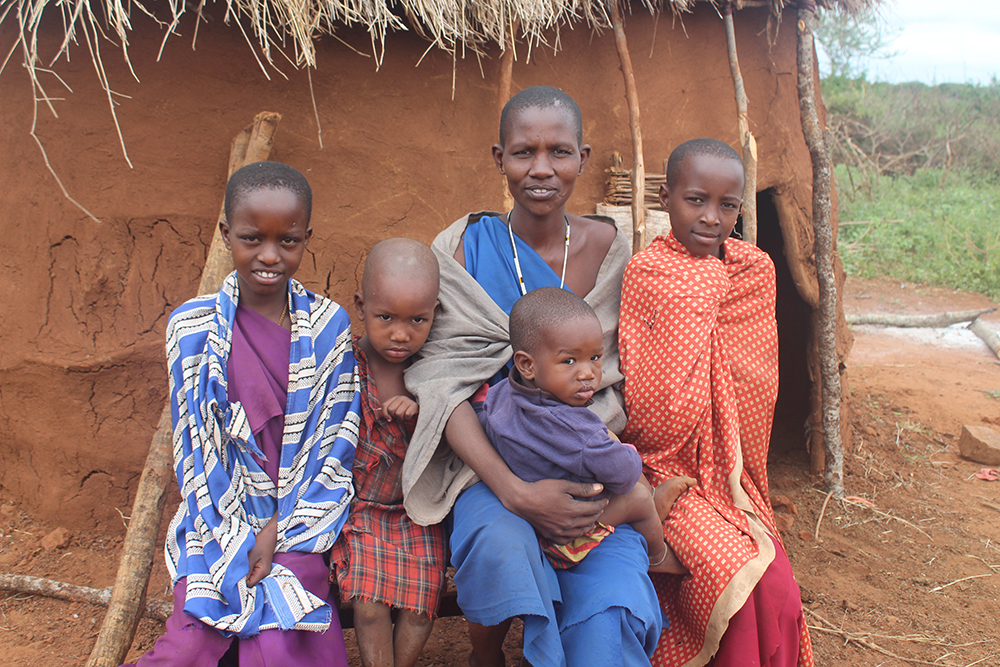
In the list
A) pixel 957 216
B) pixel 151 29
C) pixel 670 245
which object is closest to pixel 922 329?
pixel 957 216

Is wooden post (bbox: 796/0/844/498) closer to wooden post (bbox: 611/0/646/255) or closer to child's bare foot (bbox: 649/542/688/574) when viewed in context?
wooden post (bbox: 611/0/646/255)

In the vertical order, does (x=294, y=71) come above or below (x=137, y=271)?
above

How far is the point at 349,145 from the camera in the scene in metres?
3.26

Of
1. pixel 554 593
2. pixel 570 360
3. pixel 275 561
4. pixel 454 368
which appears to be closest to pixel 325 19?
pixel 454 368

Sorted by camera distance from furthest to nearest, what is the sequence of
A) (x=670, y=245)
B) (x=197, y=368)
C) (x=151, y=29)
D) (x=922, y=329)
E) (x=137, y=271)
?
(x=922, y=329) < (x=137, y=271) < (x=151, y=29) < (x=670, y=245) < (x=197, y=368)

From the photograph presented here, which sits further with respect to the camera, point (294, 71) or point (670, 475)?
point (294, 71)

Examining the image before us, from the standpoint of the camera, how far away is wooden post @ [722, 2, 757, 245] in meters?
3.53

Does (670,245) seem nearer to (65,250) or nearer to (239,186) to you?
(239,186)

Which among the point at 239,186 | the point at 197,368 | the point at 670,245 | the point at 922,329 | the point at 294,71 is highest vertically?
the point at 294,71

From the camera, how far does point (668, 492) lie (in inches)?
91.3

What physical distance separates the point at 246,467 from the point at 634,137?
230 centimetres

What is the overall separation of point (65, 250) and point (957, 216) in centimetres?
1106

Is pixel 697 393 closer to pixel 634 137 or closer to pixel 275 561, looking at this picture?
pixel 275 561

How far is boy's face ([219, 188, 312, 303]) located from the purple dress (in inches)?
6.2
